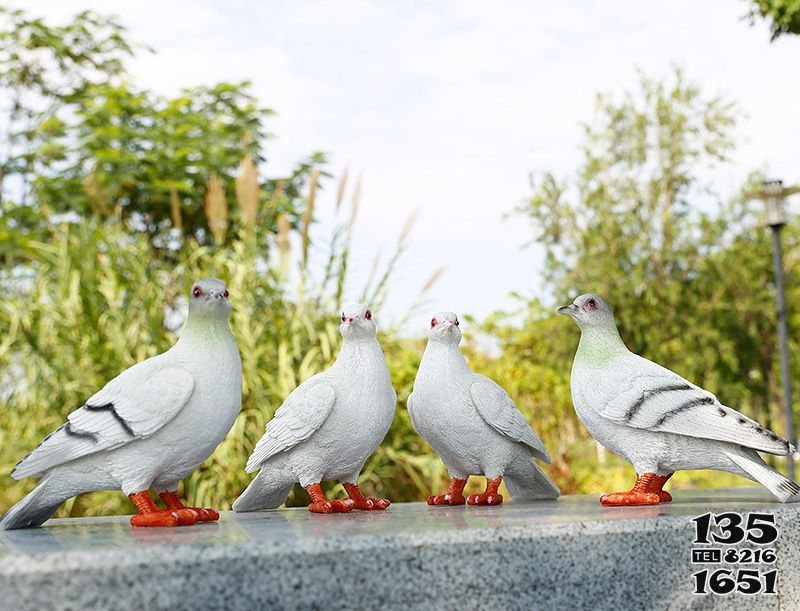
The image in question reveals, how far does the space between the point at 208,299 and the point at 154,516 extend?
72cm

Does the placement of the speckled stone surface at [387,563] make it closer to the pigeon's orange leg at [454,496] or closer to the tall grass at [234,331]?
the pigeon's orange leg at [454,496]

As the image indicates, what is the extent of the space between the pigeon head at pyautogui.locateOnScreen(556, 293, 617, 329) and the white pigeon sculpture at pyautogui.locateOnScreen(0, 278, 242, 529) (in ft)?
4.29

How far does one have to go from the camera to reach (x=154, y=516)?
253 centimetres

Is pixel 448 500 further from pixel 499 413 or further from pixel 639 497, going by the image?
pixel 639 497

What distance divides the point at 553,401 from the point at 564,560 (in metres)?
5.81

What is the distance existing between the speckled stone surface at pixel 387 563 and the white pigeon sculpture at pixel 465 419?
377 millimetres

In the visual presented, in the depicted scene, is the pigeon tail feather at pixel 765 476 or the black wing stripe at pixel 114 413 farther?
the pigeon tail feather at pixel 765 476

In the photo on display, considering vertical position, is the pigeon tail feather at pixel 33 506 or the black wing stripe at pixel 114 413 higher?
the black wing stripe at pixel 114 413

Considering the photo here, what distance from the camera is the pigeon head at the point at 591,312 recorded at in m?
3.03

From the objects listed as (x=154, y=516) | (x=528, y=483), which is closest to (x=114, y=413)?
(x=154, y=516)

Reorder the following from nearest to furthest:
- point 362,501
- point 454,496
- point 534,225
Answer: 1. point 362,501
2. point 454,496
3. point 534,225

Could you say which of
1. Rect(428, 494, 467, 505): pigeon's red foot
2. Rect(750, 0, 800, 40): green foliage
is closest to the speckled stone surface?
Rect(428, 494, 467, 505): pigeon's red foot

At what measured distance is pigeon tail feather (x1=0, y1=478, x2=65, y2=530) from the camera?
2.56 metres

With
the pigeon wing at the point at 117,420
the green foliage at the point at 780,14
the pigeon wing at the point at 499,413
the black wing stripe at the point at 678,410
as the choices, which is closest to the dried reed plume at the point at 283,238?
the pigeon wing at the point at 499,413
